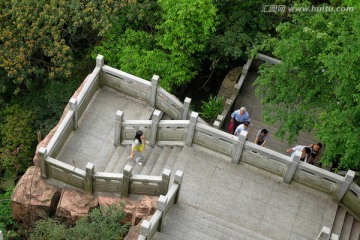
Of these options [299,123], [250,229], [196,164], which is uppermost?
[299,123]

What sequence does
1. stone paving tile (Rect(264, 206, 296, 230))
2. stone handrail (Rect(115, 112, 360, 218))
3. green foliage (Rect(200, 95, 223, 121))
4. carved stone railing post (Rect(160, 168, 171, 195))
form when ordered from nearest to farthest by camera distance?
carved stone railing post (Rect(160, 168, 171, 195)) < stone paving tile (Rect(264, 206, 296, 230)) < stone handrail (Rect(115, 112, 360, 218)) < green foliage (Rect(200, 95, 223, 121))

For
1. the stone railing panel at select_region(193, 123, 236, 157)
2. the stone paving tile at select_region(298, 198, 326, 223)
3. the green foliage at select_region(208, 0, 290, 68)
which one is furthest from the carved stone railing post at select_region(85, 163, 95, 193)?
the green foliage at select_region(208, 0, 290, 68)

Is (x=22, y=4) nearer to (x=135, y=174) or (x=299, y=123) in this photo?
(x=135, y=174)

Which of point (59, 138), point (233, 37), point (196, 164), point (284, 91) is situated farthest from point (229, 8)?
point (59, 138)

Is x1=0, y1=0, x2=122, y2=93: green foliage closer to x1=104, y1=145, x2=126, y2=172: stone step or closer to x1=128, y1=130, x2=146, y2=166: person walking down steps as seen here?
x1=104, y1=145, x2=126, y2=172: stone step

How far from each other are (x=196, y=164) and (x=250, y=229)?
2614 mm

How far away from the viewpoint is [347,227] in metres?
15.2

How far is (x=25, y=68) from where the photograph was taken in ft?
61.7

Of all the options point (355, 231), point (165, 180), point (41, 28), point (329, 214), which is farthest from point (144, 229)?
point (41, 28)

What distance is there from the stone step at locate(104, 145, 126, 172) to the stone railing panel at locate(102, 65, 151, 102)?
2.03 metres

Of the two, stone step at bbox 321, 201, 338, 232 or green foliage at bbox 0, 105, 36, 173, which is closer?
stone step at bbox 321, 201, 338, 232

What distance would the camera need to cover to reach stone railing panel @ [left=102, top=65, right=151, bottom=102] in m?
17.2

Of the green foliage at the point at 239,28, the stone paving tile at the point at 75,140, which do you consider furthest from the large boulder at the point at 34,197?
the green foliage at the point at 239,28

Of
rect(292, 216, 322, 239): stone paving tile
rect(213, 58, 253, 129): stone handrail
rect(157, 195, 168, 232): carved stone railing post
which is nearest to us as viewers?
rect(157, 195, 168, 232): carved stone railing post
